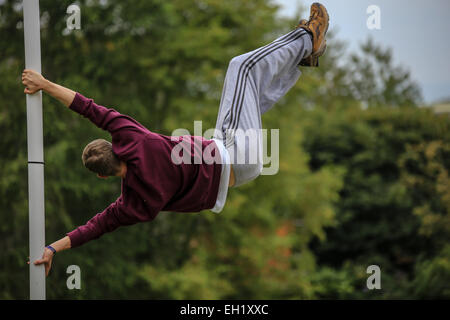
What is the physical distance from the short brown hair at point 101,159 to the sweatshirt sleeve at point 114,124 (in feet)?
0.15

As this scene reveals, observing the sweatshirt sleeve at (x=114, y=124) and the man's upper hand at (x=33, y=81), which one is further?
the man's upper hand at (x=33, y=81)

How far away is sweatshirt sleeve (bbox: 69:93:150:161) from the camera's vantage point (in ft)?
7.79

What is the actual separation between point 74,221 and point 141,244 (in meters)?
1.56

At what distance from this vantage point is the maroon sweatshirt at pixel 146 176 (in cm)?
238

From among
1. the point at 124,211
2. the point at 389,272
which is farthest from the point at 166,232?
the point at 124,211
